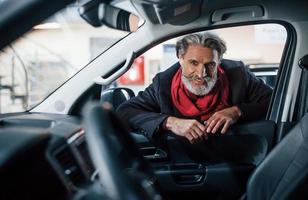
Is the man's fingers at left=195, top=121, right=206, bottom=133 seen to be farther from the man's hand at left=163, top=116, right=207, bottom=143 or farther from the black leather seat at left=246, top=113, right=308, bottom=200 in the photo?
the black leather seat at left=246, top=113, right=308, bottom=200

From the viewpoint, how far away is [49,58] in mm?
3004

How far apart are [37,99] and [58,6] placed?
103 centimetres

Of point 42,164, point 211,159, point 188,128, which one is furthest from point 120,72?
point 42,164

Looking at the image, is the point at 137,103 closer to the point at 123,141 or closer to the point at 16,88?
the point at 16,88

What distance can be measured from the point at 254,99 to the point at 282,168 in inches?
19.4

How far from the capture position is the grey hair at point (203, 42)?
2369mm

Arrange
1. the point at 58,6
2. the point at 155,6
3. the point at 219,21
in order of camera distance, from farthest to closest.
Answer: the point at 219,21
the point at 155,6
the point at 58,6

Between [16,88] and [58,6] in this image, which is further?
[16,88]

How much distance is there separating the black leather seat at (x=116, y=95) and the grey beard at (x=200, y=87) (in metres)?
0.29

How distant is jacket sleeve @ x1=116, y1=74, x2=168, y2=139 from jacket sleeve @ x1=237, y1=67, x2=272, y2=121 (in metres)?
0.39

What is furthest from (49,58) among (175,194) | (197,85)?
(175,194)

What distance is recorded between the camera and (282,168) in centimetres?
204

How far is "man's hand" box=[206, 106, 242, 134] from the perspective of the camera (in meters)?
2.26

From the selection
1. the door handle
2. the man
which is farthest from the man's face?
the door handle
